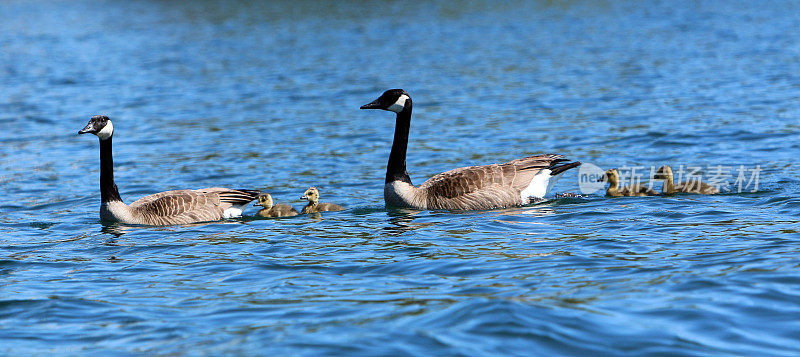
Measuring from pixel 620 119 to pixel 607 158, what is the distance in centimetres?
457

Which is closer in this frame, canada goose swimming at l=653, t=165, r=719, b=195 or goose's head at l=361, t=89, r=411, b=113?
canada goose swimming at l=653, t=165, r=719, b=195

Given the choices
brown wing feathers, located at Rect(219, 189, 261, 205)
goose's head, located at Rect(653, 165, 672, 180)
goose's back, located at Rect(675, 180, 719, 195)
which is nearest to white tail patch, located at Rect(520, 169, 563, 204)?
goose's head, located at Rect(653, 165, 672, 180)

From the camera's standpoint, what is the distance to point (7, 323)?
866cm

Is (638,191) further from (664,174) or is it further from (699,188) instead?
(699,188)

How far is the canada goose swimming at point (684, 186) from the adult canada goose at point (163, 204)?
6.07 m

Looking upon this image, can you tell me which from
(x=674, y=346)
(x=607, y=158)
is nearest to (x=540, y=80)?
(x=607, y=158)

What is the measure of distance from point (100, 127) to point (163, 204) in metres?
1.50

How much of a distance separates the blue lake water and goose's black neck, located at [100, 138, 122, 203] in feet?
1.67

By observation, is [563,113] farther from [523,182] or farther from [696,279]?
[696,279]

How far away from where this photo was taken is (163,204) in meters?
13.5

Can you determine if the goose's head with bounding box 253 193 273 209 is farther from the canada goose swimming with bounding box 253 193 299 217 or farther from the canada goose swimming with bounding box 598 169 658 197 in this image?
the canada goose swimming with bounding box 598 169 658 197

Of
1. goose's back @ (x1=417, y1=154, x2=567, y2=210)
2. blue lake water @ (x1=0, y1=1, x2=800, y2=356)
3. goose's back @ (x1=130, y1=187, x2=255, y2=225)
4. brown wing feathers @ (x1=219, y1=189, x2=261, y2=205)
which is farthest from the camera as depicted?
brown wing feathers @ (x1=219, y1=189, x2=261, y2=205)

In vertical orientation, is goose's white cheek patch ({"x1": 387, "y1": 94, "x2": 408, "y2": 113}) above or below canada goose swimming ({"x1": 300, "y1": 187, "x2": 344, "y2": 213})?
above

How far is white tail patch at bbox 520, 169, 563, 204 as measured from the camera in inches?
547
